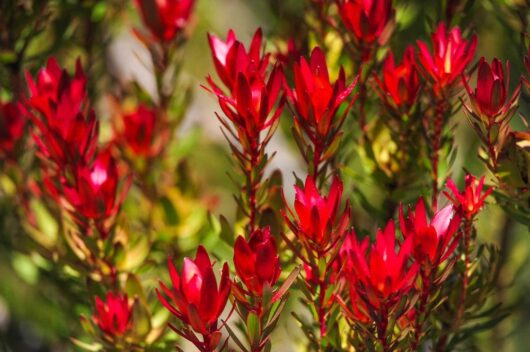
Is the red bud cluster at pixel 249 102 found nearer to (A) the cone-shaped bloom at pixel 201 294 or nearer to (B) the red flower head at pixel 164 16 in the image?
(A) the cone-shaped bloom at pixel 201 294

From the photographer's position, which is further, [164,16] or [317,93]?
[164,16]

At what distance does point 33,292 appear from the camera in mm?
1114

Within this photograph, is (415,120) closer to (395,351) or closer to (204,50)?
(395,351)

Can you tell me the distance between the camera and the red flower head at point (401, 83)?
704 mm

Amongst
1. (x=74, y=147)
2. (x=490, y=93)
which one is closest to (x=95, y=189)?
(x=74, y=147)

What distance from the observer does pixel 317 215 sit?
0.57m

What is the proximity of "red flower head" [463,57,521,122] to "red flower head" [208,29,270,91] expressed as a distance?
18 cm

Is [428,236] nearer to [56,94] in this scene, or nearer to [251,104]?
[251,104]

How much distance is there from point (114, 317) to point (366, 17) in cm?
37

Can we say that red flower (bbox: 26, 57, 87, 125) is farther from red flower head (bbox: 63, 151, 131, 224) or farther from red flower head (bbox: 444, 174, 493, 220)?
red flower head (bbox: 444, 174, 493, 220)

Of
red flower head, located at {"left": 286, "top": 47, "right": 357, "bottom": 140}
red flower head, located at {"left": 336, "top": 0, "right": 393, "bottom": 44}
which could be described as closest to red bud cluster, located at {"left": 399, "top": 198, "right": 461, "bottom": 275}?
red flower head, located at {"left": 286, "top": 47, "right": 357, "bottom": 140}

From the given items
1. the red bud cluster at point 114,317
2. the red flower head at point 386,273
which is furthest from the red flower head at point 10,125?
the red flower head at point 386,273

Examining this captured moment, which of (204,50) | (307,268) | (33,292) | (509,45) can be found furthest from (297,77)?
(204,50)

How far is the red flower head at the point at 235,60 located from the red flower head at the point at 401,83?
12 centimetres
